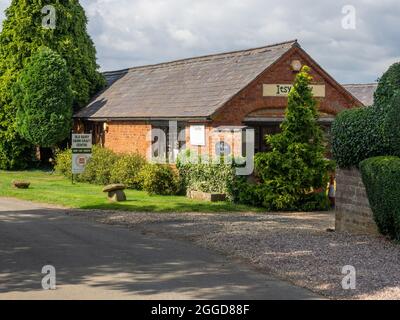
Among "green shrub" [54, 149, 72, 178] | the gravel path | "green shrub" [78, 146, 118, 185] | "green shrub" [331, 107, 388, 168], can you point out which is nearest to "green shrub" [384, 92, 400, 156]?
"green shrub" [331, 107, 388, 168]

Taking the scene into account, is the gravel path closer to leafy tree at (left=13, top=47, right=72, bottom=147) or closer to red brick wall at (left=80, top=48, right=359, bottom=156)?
red brick wall at (left=80, top=48, right=359, bottom=156)

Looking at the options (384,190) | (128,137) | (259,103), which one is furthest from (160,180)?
(384,190)

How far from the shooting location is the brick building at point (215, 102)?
80.3ft

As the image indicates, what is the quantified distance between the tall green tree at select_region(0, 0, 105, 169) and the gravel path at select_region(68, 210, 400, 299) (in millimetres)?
17164

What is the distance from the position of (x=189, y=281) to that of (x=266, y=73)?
1629 cm

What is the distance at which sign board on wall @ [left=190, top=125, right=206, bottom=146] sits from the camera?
80.4 ft

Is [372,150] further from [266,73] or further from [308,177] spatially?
[266,73]

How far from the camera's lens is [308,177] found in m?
21.2

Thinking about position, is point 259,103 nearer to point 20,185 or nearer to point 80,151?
point 80,151

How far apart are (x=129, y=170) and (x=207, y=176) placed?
4.53 meters

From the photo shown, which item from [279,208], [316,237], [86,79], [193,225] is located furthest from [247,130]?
[86,79]

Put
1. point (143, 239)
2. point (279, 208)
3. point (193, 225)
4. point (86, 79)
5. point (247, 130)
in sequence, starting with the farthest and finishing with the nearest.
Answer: point (86, 79)
point (247, 130)
point (279, 208)
point (193, 225)
point (143, 239)

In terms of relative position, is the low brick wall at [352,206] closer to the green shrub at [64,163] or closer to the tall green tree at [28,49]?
the green shrub at [64,163]

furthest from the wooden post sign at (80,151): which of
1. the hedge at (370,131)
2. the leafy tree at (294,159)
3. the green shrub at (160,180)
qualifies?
the hedge at (370,131)
